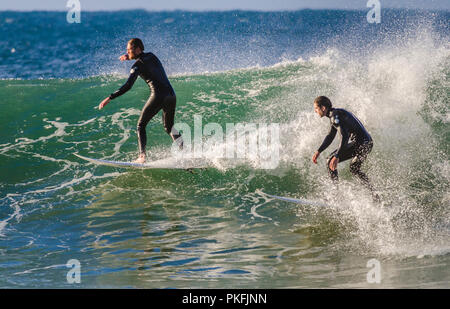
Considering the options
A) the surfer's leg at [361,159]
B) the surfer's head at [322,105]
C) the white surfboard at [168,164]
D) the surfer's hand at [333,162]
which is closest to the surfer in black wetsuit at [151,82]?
the white surfboard at [168,164]

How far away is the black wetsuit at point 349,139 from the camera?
6.94 meters

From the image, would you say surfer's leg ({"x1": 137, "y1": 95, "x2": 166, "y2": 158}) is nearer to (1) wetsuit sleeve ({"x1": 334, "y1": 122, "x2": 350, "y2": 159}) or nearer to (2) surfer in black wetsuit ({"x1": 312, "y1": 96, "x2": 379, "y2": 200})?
Result: (2) surfer in black wetsuit ({"x1": 312, "y1": 96, "x2": 379, "y2": 200})

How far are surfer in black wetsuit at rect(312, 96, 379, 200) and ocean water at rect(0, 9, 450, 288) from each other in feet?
1.12

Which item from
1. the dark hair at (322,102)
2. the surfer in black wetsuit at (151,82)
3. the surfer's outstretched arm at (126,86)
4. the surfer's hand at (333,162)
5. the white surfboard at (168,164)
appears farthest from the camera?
the white surfboard at (168,164)

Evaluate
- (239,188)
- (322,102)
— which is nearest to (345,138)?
(322,102)

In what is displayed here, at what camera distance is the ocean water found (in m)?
5.75

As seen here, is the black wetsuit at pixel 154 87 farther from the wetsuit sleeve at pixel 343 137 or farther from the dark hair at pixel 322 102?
the wetsuit sleeve at pixel 343 137

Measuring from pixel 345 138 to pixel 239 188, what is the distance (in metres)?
2.51

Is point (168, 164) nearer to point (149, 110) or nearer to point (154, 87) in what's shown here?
point (149, 110)

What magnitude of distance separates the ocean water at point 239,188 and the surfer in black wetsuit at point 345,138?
1.12 ft

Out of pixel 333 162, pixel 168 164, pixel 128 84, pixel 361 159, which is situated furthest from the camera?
pixel 168 164

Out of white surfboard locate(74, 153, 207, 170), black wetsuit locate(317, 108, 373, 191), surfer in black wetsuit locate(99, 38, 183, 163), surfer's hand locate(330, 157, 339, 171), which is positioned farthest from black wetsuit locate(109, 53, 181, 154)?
surfer's hand locate(330, 157, 339, 171)

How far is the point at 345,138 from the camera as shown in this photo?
693cm

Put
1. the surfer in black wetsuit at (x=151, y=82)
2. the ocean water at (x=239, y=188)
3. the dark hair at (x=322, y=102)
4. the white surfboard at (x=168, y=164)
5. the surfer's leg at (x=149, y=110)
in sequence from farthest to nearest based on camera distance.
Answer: the white surfboard at (x=168, y=164)
the surfer's leg at (x=149, y=110)
the surfer in black wetsuit at (x=151, y=82)
the dark hair at (x=322, y=102)
the ocean water at (x=239, y=188)
